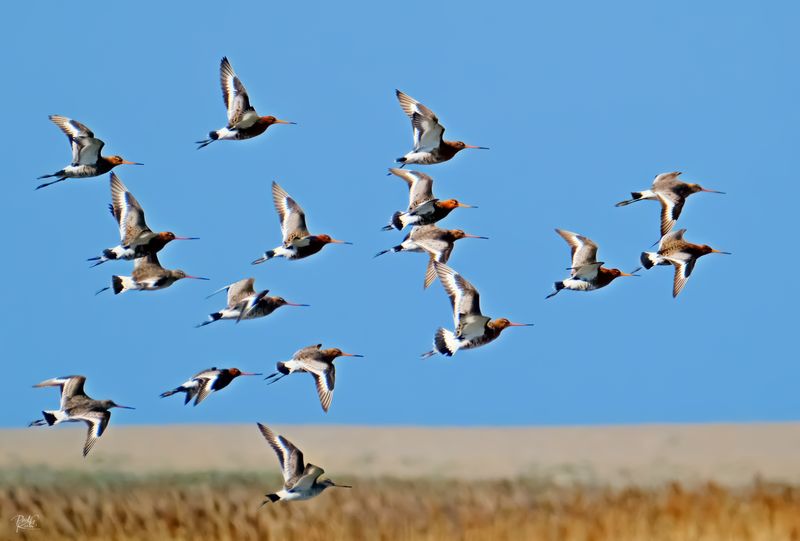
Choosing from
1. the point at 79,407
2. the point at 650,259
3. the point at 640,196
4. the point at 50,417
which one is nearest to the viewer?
the point at 50,417

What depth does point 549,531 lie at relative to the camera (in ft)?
48.0

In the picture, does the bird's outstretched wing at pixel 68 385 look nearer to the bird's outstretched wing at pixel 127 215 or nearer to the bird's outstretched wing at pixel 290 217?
the bird's outstretched wing at pixel 127 215

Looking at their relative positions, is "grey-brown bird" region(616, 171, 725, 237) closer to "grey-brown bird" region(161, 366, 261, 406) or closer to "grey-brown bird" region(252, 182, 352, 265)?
"grey-brown bird" region(252, 182, 352, 265)

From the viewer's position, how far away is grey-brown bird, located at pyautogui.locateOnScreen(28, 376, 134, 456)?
1544 centimetres

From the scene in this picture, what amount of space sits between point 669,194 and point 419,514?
4873 mm

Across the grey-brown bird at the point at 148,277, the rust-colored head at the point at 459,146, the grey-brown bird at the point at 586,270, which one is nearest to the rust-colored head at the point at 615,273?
the grey-brown bird at the point at 586,270

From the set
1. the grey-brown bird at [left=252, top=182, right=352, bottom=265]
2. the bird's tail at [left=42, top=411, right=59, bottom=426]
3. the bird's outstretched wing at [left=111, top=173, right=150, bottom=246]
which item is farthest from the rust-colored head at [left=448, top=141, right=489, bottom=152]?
the bird's tail at [left=42, top=411, right=59, bottom=426]

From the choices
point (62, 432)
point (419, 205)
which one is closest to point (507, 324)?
point (419, 205)

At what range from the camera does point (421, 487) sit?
1656 centimetres

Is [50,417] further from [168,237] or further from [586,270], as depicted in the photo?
[586,270]

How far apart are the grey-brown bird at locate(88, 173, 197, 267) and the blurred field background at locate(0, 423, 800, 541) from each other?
2.47 metres

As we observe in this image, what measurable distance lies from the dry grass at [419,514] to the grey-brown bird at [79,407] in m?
0.76

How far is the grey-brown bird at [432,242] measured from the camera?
1733cm

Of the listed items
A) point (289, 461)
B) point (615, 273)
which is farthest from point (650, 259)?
point (289, 461)
